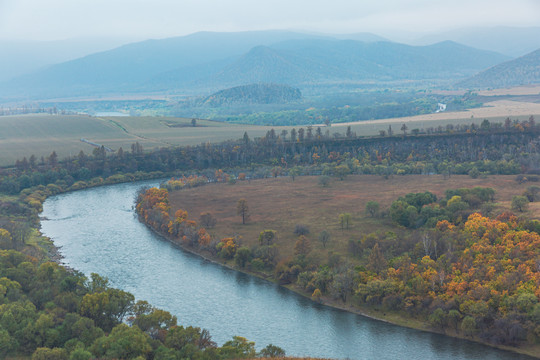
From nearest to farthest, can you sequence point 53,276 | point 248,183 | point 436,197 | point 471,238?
point 53,276 → point 471,238 → point 436,197 → point 248,183

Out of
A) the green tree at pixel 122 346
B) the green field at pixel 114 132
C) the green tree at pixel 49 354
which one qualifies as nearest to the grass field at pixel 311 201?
the green tree at pixel 122 346

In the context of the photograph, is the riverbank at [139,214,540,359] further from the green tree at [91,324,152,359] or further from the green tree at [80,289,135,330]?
the green tree at [91,324,152,359]

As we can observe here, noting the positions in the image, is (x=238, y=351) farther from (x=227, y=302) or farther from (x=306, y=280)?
(x=306, y=280)

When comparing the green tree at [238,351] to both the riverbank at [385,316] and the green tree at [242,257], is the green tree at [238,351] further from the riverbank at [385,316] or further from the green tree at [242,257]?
the green tree at [242,257]

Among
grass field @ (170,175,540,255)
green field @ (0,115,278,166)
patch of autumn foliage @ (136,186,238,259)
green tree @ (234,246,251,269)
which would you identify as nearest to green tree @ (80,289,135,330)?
green tree @ (234,246,251,269)

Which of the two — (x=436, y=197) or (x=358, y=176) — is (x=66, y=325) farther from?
(x=358, y=176)

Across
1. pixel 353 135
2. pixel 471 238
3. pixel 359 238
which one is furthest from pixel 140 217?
pixel 353 135

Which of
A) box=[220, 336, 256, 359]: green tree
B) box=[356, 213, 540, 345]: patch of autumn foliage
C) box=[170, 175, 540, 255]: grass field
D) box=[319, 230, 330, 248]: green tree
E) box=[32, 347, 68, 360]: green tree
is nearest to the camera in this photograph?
box=[32, 347, 68, 360]: green tree
